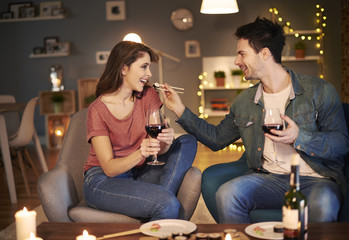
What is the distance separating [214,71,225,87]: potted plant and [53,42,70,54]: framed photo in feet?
7.84

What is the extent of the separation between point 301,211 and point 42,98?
21.8ft

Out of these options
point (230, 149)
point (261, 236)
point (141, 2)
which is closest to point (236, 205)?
point (261, 236)

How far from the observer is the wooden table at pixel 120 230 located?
59.7 inches

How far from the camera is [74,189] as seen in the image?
2.35 meters

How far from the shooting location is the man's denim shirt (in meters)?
2.07

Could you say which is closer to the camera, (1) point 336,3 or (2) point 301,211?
(2) point 301,211

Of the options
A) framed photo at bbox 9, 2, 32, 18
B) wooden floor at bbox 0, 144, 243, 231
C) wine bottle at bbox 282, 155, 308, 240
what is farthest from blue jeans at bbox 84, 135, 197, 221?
framed photo at bbox 9, 2, 32, 18

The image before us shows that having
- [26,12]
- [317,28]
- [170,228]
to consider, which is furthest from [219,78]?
[170,228]

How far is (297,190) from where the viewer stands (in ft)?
4.54

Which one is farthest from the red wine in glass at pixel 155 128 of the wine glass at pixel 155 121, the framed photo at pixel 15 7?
the framed photo at pixel 15 7

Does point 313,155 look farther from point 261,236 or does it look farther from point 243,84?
point 243,84

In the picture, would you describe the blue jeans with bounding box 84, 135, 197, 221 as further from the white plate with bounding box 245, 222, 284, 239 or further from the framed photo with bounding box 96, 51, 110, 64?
the framed photo with bounding box 96, 51, 110, 64

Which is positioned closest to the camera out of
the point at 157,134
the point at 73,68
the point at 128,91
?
the point at 157,134

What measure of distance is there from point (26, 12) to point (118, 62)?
5.81 meters
